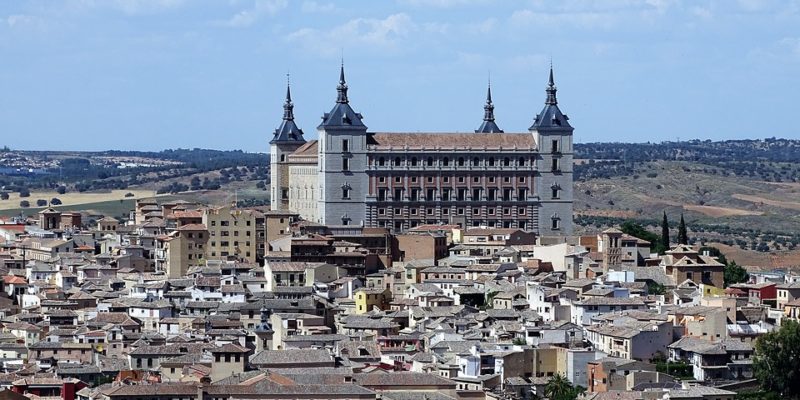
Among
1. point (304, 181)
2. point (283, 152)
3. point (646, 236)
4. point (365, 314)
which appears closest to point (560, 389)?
point (365, 314)

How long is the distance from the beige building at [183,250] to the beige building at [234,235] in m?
0.51

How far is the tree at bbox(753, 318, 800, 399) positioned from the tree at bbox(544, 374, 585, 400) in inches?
260

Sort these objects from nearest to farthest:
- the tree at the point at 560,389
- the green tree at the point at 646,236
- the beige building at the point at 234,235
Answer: the tree at the point at 560,389, the beige building at the point at 234,235, the green tree at the point at 646,236

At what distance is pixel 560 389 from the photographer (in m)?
Answer: 78.6

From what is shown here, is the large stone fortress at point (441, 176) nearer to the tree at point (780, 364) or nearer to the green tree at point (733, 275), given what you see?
the green tree at point (733, 275)

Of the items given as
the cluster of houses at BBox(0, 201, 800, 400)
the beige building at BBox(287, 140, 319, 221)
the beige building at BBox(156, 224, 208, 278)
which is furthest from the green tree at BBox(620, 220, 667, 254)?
the beige building at BBox(156, 224, 208, 278)

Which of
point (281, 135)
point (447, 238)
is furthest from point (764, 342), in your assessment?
point (281, 135)

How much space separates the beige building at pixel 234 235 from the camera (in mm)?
113188

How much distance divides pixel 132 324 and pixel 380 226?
3463 cm


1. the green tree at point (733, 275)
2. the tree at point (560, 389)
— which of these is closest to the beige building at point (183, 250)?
the green tree at point (733, 275)

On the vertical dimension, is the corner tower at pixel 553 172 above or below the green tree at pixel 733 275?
above

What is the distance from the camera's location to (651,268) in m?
104

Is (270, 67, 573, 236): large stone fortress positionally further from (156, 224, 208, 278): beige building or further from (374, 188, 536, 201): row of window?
(156, 224, 208, 278): beige building

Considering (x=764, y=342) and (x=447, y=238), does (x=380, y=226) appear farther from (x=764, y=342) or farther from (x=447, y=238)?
(x=764, y=342)
